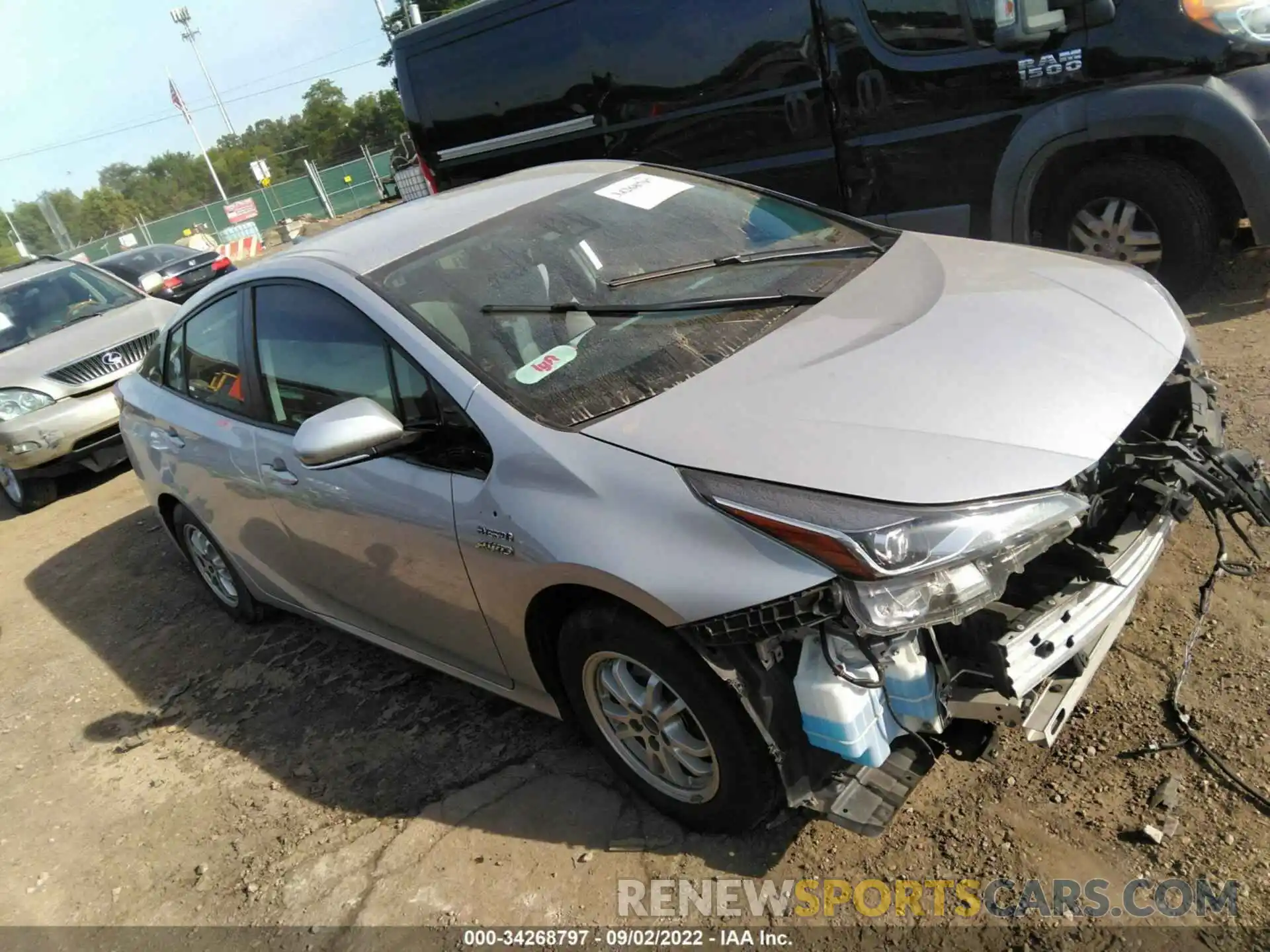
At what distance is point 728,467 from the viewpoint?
217 centimetres

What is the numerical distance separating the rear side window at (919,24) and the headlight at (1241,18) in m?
1.11

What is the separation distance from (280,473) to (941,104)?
4025 mm

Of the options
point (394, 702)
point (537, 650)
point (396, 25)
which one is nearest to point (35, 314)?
point (394, 702)

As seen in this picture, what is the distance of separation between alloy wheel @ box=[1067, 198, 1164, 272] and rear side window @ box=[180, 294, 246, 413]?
4.11m

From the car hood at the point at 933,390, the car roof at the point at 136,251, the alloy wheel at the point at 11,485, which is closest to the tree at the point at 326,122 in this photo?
the car roof at the point at 136,251

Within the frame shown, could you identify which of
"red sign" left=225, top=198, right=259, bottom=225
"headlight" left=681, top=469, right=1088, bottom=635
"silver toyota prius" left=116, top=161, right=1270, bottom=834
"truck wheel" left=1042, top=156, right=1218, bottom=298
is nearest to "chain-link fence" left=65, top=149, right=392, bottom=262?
"red sign" left=225, top=198, right=259, bottom=225

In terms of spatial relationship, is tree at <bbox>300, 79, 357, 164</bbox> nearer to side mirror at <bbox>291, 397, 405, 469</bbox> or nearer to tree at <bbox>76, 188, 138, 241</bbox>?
tree at <bbox>76, 188, 138, 241</bbox>

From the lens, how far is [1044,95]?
4.82 m

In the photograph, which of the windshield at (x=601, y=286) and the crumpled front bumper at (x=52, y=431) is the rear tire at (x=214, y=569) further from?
the crumpled front bumper at (x=52, y=431)

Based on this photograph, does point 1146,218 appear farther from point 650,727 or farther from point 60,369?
point 60,369

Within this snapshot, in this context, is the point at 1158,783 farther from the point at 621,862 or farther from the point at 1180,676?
the point at 621,862

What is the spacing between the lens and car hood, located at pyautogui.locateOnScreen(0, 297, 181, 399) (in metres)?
7.31

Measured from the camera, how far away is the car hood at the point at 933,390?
6.81ft

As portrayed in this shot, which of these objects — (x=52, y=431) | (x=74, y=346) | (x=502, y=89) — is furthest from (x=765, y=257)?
(x=74, y=346)
